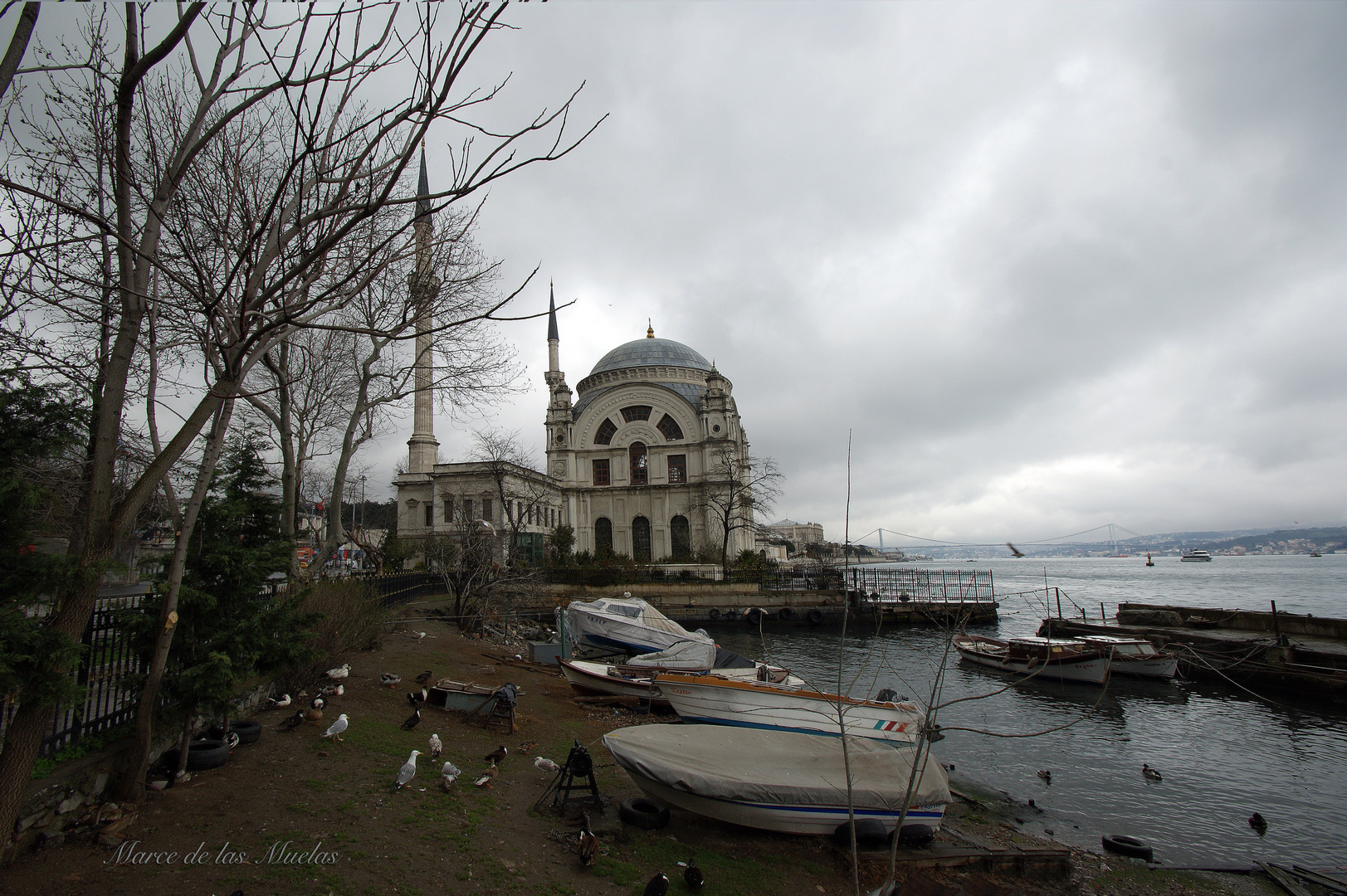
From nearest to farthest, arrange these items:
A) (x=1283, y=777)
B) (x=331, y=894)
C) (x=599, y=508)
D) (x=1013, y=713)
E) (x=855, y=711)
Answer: (x=331, y=894) < (x=855, y=711) < (x=1283, y=777) < (x=1013, y=713) < (x=599, y=508)

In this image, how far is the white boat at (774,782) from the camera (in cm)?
691

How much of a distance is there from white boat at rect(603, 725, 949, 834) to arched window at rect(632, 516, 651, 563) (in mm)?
36294

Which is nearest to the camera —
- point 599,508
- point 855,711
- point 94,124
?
point 94,124

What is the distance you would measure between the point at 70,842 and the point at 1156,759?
16.1 metres

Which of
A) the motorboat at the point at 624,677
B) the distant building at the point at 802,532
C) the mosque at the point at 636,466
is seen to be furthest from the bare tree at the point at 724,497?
the distant building at the point at 802,532

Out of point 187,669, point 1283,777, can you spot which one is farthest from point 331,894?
point 1283,777

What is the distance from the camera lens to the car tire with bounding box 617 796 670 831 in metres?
7.00

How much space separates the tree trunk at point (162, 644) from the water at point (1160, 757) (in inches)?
235

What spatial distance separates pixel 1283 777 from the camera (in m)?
11.2

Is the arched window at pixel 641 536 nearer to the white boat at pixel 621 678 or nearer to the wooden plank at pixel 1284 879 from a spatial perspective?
the white boat at pixel 621 678

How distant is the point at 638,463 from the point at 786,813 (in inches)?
1518

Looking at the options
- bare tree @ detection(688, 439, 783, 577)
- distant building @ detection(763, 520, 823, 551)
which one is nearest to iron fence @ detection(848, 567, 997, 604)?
bare tree @ detection(688, 439, 783, 577)

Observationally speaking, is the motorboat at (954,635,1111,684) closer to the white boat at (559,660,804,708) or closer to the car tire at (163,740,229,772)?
the white boat at (559,660,804,708)

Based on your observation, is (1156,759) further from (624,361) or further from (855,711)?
(624,361)
